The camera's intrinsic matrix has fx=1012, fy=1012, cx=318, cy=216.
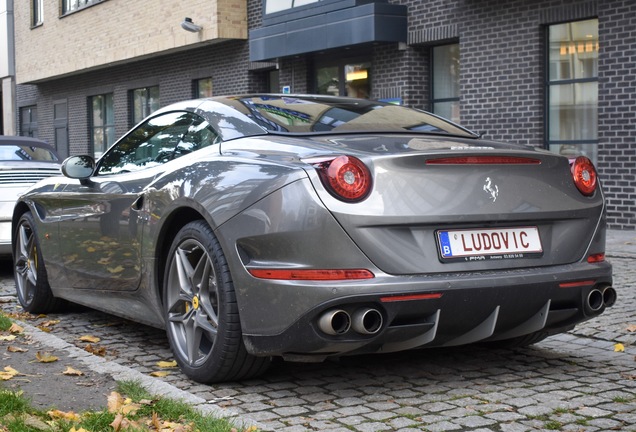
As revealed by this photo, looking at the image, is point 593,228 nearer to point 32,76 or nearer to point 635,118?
point 635,118

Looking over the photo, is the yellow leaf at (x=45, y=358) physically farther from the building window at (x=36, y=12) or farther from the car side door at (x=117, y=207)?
the building window at (x=36, y=12)

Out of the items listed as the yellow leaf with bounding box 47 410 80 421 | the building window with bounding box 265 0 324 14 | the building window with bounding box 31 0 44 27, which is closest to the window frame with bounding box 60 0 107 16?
the building window with bounding box 31 0 44 27

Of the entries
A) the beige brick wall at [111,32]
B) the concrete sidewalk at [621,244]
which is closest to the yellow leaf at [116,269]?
the concrete sidewalk at [621,244]

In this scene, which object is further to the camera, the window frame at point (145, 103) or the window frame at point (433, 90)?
the window frame at point (145, 103)

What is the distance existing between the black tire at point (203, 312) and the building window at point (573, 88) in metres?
9.51

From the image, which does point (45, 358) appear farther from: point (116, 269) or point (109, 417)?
point (109, 417)

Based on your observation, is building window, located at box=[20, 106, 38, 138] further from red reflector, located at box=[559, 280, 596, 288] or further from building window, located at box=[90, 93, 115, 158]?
red reflector, located at box=[559, 280, 596, 288]

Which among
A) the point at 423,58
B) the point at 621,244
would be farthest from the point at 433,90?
the point at 621,244

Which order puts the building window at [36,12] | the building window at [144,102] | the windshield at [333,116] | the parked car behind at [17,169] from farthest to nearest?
the building window at [36,12]
the building window at [144,102]
the parked car behind at [17,169]
the windshield at [333,116]

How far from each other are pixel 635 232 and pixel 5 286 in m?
7.64

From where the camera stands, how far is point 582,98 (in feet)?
44.3

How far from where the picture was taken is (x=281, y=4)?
714 inches

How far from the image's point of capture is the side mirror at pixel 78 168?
609cm

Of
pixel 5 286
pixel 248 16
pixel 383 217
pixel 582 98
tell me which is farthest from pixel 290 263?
pixel 248 16
